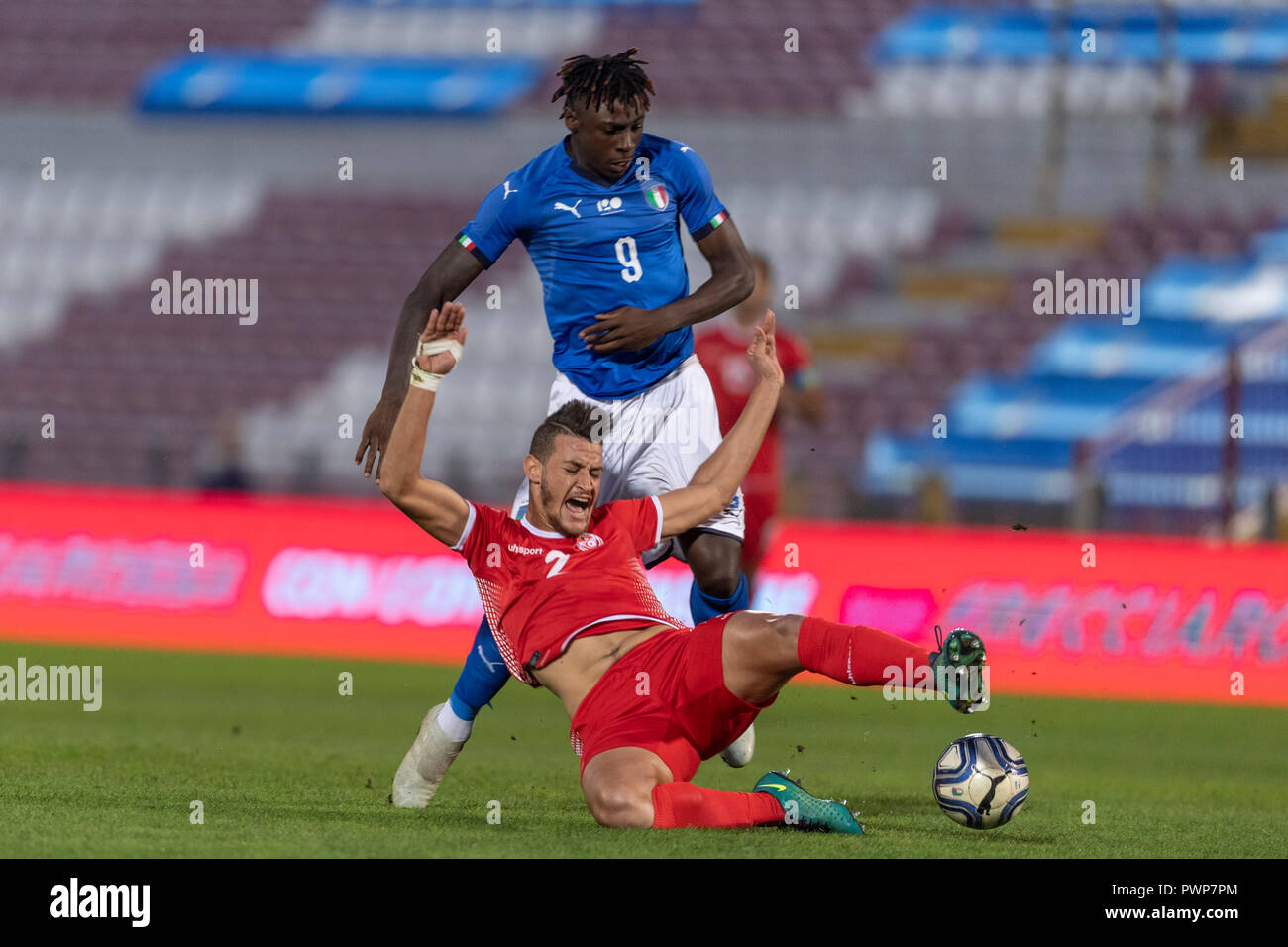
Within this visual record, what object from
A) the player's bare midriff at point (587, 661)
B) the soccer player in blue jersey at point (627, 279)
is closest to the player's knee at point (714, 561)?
the soccer player in blue jersey at point (627, 279)

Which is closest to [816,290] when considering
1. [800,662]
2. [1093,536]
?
[1093,536]

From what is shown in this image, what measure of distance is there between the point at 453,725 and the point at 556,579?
0.89 meters

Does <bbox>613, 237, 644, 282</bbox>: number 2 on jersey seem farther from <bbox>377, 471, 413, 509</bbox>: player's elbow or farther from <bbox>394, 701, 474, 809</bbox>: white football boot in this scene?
<bbox>394, 701, 474, 809</bbox>: white football boot

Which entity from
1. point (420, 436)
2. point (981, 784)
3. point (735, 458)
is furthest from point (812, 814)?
point (420, 436)

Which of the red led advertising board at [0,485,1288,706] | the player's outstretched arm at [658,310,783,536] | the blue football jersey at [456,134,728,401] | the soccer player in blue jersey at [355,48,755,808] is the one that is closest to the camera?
the player's outstretched arm at [658,310,783,536]

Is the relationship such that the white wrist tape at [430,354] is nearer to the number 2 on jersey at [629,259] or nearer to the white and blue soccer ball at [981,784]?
the number 2 on jersey at [629,259]

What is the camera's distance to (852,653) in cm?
569

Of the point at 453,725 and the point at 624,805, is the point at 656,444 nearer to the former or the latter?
the point at 453,725

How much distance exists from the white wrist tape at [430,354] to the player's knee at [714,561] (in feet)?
5.70

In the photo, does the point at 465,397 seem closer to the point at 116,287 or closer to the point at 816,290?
the point at 816,290

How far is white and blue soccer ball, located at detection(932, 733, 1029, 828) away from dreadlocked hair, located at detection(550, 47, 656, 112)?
2.65 m

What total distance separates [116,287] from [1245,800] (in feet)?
57.8

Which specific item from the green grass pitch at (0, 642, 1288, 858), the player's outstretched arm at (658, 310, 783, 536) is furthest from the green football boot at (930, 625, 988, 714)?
the player's outstretched arm at (658, 310, 783, 536)

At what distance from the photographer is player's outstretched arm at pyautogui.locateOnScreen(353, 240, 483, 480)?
21.7 feet
